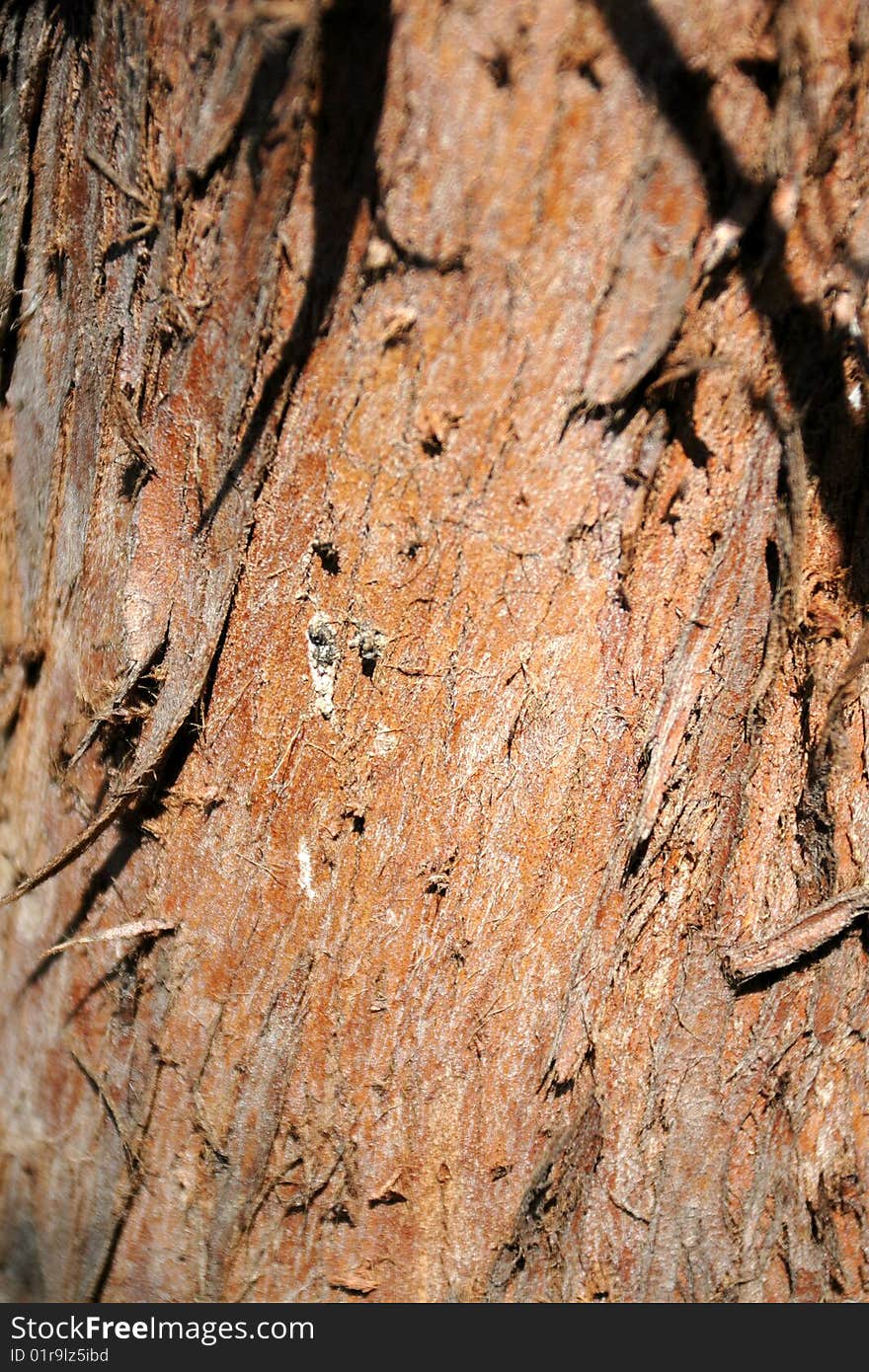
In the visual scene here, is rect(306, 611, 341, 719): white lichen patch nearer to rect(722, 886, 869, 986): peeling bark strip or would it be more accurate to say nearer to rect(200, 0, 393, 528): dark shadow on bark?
rect(200, 0, 393, 528): dark shadow on bark

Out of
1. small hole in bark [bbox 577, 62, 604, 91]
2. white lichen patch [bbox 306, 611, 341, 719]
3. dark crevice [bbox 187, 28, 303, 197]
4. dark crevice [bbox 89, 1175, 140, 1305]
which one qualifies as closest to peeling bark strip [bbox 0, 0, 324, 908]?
dark crevice [bbox 187, 28, 303, 197]

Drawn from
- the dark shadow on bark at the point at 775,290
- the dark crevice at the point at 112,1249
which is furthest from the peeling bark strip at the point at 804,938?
the dark crevice at the point at 112,1249

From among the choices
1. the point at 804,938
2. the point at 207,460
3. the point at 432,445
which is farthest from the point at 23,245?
the point at 804,938

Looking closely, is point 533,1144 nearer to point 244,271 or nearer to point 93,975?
point 93,975

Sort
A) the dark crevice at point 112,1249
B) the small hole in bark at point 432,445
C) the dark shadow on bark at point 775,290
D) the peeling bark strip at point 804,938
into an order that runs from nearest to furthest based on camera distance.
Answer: the dark shadow on bark at point 775,290 → the small hole in bark at point 432,445 → the peeling bark strip at point 804,938 → the dark crevice at point 112,1249

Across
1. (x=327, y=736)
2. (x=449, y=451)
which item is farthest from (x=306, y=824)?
(x=449, y=451)

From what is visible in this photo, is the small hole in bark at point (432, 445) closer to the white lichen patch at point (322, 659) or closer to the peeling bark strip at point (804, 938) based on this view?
the white lichen patch at point (322, 659)
